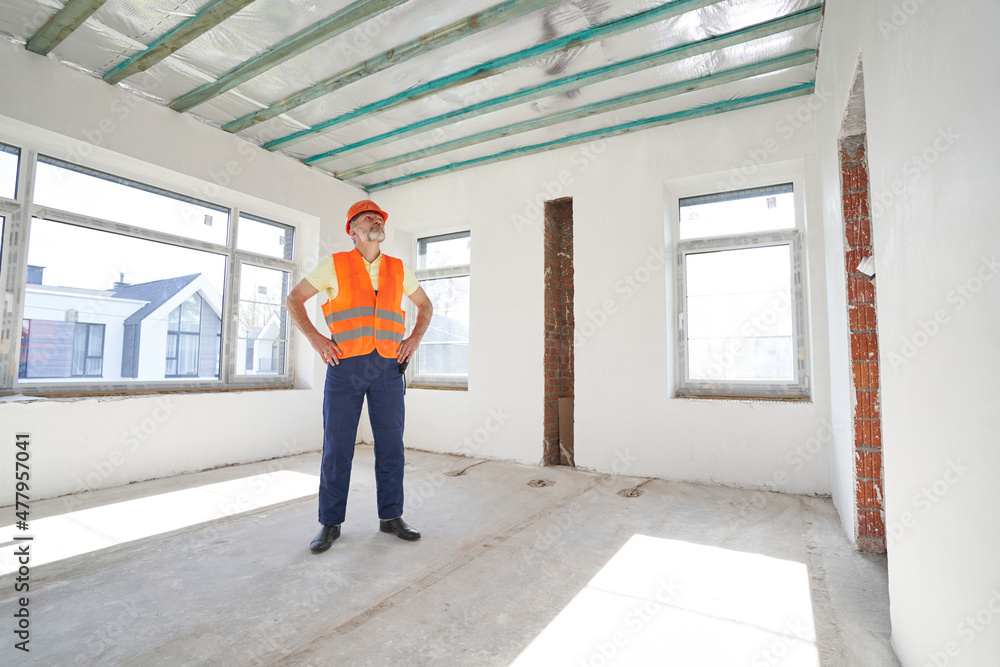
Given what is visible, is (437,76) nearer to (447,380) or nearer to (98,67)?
(98,67)

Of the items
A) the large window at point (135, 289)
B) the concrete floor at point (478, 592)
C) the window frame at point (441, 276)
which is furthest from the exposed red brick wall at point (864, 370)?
the large window at point (135, 289)

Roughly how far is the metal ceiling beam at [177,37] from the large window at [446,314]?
9.34ft

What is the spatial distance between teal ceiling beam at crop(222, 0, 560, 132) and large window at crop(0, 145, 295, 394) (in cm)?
110

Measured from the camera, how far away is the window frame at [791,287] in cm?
370

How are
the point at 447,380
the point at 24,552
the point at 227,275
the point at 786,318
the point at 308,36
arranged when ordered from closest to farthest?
the point at 24,552, the point at 308,36, the point at 786,318, the point at 227,275, the point at 447,380

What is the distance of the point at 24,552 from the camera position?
2.34 meters

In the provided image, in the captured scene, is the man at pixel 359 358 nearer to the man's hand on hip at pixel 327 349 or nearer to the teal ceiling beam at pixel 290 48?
the man's hand on hip at pixel 327 349

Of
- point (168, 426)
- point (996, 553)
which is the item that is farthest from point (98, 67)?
point (996, 553)

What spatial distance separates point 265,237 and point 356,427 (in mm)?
3199

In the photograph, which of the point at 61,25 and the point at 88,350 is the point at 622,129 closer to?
the point at 61,25

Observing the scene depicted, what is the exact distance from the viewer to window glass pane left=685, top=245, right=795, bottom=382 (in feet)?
12.4

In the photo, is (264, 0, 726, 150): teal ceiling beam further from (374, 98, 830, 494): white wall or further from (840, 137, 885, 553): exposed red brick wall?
(374, 98, 830, 494): white wall

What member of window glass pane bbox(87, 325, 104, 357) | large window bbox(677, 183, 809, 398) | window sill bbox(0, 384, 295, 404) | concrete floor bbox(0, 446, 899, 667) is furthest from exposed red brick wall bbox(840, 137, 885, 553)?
window glass pane bbox(87, 325, 104, 357)

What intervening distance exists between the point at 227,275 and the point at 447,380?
2.33 meters
